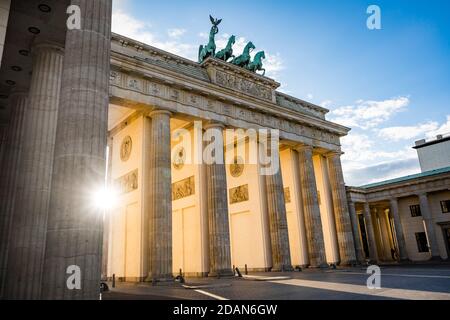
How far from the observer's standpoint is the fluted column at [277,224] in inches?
1029

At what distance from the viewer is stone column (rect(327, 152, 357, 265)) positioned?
102ft

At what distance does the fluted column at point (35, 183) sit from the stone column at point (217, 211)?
504 inches

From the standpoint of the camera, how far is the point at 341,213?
32125mm

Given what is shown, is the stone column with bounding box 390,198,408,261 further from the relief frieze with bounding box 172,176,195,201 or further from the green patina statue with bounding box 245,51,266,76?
the relief frieze with bounding box 172,176,195,201

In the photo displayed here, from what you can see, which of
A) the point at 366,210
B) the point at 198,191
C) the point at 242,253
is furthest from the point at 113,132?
the point at 366,210

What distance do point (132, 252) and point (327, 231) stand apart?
19.6 m

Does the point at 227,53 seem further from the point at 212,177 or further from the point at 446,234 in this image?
the point at 446,234

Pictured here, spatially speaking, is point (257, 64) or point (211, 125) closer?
point (211, 125)

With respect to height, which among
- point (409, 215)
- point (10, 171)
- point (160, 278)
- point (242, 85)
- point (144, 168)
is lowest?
point (160, 278)

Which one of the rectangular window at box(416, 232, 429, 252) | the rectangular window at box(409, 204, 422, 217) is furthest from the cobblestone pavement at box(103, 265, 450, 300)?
the rectangular window at box(409, 204, 422, 217)

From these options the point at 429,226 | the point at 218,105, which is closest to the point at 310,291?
the point at 218,105

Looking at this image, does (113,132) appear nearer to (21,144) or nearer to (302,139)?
(21,144)

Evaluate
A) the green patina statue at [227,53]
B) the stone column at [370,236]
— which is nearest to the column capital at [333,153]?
the stone column at [370,236]

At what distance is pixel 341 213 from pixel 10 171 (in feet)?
91.4
